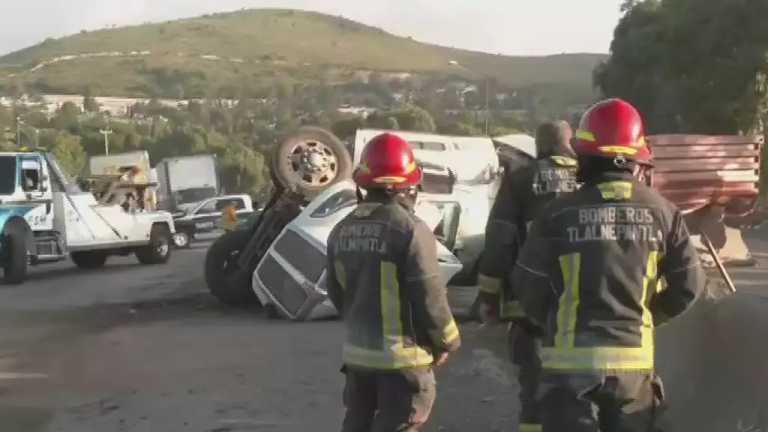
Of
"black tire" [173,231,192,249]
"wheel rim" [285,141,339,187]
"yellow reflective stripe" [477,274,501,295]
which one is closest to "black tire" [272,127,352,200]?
"wheel rim" [285,141,339,187]

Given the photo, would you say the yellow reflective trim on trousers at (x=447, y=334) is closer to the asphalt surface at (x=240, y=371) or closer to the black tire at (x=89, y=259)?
the asphalt surface at (x=240, y=371)

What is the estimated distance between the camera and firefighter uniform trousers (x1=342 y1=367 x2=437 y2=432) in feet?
15.4

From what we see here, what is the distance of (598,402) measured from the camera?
4.00 meters

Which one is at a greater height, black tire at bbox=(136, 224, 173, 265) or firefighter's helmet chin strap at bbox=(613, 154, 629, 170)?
firefighter's helmet chin strap at bbox=(613, 154, 629, 170)

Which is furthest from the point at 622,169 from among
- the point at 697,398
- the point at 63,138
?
the point at 63,138

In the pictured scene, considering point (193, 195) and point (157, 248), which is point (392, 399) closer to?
point (157, 248)

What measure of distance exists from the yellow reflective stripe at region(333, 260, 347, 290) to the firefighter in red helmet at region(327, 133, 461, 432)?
0.06 ft

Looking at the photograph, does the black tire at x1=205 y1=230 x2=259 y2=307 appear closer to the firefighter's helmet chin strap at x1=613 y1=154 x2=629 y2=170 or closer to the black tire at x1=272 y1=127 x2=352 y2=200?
the black tire at x1=272 y1=127 x2=352 y2=200

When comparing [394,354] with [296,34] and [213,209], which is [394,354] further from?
[296,34]

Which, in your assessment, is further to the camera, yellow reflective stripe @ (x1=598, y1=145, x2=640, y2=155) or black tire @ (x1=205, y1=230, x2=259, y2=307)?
black tire @ (x1=205, y1=230, x2=259, y2=307)

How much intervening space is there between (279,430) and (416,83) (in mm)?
99520

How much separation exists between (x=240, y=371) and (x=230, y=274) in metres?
5.14

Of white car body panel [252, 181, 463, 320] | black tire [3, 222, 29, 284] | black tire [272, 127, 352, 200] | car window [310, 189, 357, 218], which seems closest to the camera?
white car body panel [252, 181, 463, 320]

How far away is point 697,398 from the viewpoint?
583cm
